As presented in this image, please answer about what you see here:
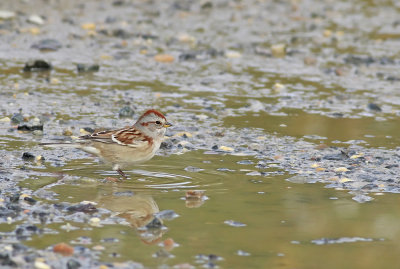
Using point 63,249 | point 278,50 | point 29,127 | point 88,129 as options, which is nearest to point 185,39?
point 278,50

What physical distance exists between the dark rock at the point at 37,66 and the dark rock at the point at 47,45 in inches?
63.1

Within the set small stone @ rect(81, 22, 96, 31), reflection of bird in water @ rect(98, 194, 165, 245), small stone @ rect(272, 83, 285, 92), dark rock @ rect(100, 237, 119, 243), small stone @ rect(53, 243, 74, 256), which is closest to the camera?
small stone @ rect(53, 243, 74, 256)

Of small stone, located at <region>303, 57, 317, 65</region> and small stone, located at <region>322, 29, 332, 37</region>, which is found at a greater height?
small stone, located at <region>322, 29, 332, 37</region>

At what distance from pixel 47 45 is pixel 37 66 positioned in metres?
1.77

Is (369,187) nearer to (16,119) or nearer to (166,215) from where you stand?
Answer: (166,215)

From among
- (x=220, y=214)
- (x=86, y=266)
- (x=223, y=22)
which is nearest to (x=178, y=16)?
(x=223, y=22)

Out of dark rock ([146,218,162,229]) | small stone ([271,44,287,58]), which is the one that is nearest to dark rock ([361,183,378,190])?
dark rock ([146,218,162,229])

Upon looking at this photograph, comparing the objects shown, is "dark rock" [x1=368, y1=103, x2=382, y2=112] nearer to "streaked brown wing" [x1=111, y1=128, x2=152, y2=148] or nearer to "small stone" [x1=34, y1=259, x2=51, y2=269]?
"streaked brown wing" [x1=111, y1=128, x2=152, y2=148]

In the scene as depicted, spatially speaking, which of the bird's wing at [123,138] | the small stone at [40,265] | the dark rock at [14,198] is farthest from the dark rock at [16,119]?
the small stone at [40,265]

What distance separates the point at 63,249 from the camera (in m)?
5.85

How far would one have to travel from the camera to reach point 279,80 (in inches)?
531

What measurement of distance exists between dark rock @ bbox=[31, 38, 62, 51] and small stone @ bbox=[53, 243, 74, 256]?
31.5 feet

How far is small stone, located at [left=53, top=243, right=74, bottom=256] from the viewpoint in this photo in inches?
229

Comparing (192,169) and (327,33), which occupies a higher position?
(327,33)
